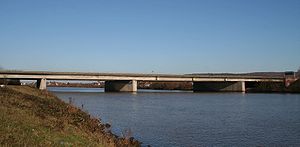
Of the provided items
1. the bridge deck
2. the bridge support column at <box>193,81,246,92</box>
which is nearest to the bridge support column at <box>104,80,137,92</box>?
the bridge deck

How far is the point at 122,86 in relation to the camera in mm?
124062

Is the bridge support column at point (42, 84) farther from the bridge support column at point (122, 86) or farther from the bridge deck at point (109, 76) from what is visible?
the bridge support column at point (122, 86)

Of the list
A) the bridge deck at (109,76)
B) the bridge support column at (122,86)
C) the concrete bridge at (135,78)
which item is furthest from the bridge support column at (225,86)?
the bridge support column at (122,86)

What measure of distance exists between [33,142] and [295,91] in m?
122

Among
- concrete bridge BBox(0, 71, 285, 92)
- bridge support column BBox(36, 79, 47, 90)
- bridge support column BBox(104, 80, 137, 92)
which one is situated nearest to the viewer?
bridge support column BBox(36, 79, 47, 90)

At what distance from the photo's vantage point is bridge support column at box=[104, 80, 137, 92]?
119812 millimetres

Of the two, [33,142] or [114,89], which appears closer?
[33,142]

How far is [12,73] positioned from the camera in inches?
3831

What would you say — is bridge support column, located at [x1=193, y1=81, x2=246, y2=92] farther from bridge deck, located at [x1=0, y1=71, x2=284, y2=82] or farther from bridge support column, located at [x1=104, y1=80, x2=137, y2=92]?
bridge support column, located at [x1=104, y1=80, x2=137, y2=92]

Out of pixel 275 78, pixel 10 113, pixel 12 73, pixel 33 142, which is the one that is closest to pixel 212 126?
pixel 10 113

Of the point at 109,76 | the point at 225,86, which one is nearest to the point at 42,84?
the point at 109,76

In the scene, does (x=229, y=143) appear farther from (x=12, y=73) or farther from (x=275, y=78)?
(x=275, y=78)

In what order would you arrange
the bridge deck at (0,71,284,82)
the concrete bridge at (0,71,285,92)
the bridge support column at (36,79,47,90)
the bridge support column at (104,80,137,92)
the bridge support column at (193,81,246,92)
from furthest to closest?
the bridge support column at (193,81,246,92)
the bridge support column at (104,80,137,92)
the concrete bridge at (0,71,285,92)
the bridge support column at (36,79,47,90)
the bridge deck at (0,71,284,82)

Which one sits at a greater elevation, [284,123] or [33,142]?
[33,142]
